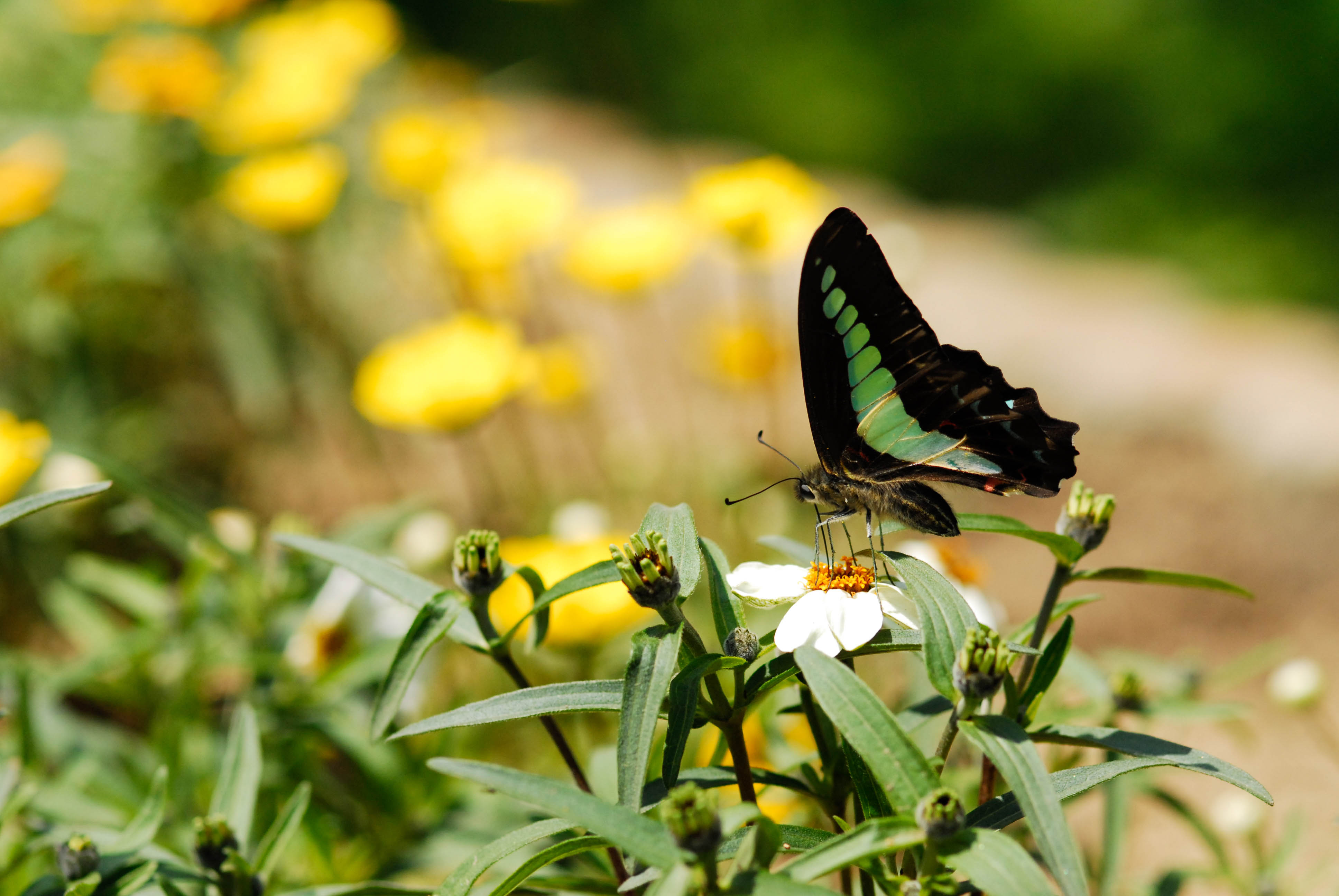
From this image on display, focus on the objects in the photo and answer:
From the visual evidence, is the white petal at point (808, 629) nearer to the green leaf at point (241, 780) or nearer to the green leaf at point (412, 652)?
the green leaf at point (412, 652)

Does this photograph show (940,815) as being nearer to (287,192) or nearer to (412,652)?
(412,652)

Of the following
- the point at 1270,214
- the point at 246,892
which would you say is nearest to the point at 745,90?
the point at 1270,214

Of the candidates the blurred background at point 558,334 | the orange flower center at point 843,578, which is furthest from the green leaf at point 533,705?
the blurred background at point 558,334

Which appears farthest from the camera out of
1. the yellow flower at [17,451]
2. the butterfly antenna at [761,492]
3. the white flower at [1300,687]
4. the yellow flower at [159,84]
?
the yellow flower at [159,84]

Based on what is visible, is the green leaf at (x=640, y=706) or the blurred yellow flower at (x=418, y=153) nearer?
the green leaf at (x=640, y=706)

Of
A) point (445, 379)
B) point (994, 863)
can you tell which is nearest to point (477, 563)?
point (994, 863)

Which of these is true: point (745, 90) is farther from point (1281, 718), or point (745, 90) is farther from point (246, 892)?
point (246, 892)

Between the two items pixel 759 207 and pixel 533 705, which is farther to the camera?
pixel 759 207
